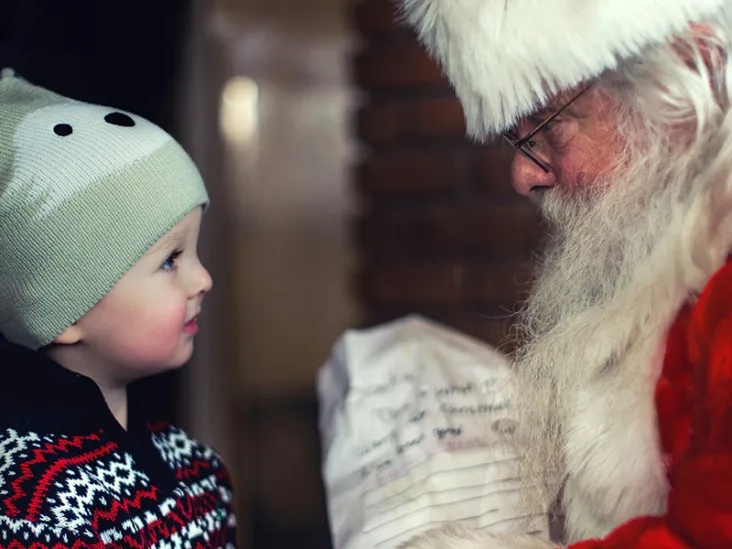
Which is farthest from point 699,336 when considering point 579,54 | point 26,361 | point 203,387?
point 203,387

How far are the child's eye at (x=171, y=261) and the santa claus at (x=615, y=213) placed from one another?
400 millimetres

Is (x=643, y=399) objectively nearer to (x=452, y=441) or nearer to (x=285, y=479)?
(x=452, y=441)

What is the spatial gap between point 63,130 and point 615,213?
62cm

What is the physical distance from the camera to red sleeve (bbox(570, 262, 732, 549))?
0.63m

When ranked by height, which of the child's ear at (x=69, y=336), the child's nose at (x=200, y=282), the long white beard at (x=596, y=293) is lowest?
the child's ear at (x=69, y=336)

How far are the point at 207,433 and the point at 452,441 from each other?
1.55 m

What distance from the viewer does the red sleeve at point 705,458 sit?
0.63 meters

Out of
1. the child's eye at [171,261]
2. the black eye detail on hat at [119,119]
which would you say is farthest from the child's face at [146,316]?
the black eye detail on hat at [119,119]

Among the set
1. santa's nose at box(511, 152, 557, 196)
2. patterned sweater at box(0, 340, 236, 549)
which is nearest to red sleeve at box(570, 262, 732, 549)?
santa's nose at box(511, 152, 557, 196)

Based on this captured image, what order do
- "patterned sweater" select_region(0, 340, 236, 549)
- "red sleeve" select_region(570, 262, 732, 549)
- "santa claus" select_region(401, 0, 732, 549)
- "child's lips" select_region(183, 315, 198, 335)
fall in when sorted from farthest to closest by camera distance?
"child's lips" select_region(183, 315, 198, 335) → "patterned sweater" select_region(0, 340, 236, 549) → "santa claus" select_region(401, 0, 732, 549) → "red sleeve" select_region(570, 262, 732, 549)

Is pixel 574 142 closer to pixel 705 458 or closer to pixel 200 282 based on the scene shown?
pixel 705 458

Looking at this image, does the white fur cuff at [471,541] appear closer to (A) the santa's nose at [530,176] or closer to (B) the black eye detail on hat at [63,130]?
(A) the santa's nose at [530,176]

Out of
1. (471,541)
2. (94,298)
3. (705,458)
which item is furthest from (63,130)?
(705,458)

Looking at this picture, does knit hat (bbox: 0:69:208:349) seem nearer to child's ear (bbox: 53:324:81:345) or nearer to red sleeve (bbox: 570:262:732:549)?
child's ear (bbox: 53:324:81:345)
